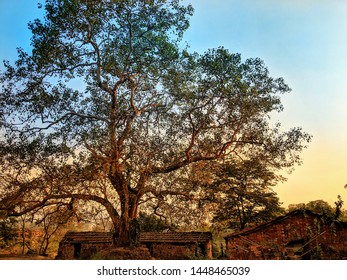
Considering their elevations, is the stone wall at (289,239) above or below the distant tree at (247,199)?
below

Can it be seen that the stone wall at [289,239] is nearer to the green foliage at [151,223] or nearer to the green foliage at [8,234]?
the green foliage at [151,223]

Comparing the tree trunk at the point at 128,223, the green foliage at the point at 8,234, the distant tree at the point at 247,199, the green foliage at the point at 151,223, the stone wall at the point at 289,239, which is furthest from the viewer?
the green foliage at the point at 8,234

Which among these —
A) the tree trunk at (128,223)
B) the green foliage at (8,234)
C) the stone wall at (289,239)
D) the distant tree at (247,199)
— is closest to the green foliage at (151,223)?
the distant tree at (247,199)

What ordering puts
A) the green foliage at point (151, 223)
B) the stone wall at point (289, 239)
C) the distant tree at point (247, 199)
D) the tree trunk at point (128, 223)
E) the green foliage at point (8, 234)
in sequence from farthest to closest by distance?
the green foliage at point (8, 234) → the distant tree at point (247, 199) → the green foliage at point (151, 223) → the tree trunk at point (128, 223) → the stone wall at point (289, 239)

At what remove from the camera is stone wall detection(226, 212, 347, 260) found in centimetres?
814

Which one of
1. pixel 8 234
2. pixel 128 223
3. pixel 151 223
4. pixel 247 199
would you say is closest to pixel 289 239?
pixel 128 223

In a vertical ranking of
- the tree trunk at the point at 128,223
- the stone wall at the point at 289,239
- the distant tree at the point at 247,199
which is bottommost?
the stone wall at the point at 289,239

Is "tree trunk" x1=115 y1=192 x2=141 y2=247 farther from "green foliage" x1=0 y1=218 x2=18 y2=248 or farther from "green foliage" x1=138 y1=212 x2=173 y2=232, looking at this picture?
"green foliage" x1=0 y1=218 x2=18 y2=248

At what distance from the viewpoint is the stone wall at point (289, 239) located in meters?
8.14

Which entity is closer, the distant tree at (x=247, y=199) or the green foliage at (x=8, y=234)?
the distant tree at (x=247, y=199)

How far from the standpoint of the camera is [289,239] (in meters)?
9.21

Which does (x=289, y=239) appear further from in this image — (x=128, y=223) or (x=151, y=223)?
(x=151, y=223)
